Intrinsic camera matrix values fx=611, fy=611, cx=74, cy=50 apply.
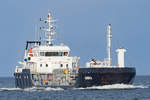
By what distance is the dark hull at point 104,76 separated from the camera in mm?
72000

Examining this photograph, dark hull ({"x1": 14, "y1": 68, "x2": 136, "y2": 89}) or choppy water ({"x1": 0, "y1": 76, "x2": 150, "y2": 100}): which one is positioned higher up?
dark hull ({"x1": 14, "y1": 68, "x2": 136, "y2": 89})

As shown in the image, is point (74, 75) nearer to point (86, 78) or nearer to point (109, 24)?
point (86, 78)

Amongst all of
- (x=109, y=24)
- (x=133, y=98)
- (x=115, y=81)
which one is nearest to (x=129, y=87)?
(x=115, y=81)

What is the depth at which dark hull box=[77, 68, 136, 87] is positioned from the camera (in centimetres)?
7200

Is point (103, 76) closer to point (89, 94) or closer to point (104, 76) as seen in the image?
point (104, 76)

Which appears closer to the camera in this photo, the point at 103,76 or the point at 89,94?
the point at 89,94

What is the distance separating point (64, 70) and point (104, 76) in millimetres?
6228

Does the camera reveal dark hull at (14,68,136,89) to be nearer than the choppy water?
No

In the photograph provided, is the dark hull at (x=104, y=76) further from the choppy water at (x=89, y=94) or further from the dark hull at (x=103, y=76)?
the choppy water at (x=89, y=94)

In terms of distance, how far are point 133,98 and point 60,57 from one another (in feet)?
61.2

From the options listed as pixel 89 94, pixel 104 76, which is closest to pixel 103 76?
pixel 104 76

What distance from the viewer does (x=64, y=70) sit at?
250 feet

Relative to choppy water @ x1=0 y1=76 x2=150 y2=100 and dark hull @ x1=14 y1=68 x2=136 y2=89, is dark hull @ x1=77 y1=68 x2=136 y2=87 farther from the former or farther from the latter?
choppy water @ x1=0 y1=76 x2=150 y2=100

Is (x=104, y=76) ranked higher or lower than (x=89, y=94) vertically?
higher
